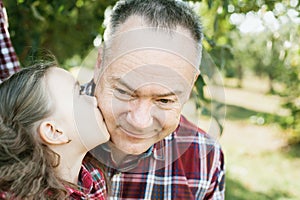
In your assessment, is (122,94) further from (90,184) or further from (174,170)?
(174,170)

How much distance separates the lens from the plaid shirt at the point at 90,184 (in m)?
1.54

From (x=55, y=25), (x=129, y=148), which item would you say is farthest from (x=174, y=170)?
(x=55, y=25)

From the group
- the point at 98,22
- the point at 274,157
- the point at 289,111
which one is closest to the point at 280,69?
the point at 289,111

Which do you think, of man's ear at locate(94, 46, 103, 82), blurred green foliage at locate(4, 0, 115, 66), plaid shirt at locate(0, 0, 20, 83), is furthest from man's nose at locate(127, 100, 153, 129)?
blurred green foliage at locate(4, 0, 115, 66)

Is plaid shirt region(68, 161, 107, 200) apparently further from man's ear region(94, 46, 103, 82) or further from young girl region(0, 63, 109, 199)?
man's ear region(94, 46, 103, 82)

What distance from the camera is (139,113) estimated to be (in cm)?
152

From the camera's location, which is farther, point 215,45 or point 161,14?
point 215,45

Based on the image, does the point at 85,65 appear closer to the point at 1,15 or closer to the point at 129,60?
the point at 129,60

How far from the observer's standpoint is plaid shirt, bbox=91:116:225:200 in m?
1.83

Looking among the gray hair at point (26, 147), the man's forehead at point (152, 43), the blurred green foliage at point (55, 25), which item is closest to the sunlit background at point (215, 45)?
the blurred green foliage at point (55, 25)

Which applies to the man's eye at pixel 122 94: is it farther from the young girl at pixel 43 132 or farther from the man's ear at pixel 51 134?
the man's ear at pixel 51 134

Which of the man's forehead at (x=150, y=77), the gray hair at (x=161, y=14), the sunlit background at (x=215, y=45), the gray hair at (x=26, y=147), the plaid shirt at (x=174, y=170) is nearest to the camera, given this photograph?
the gray hair at (x=26, y=147)

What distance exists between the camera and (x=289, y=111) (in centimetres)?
598

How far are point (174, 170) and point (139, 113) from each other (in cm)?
45
